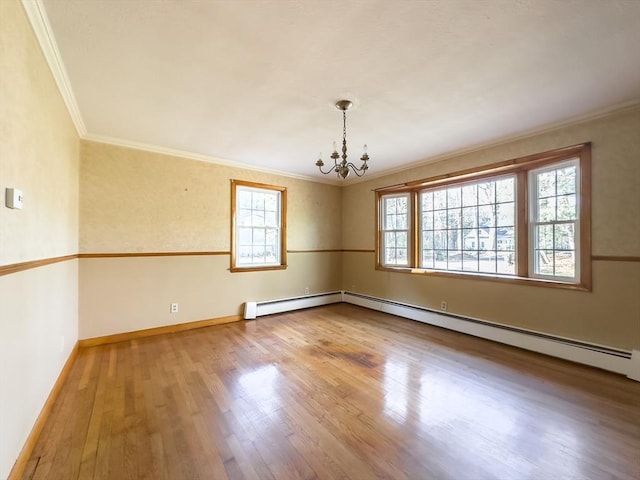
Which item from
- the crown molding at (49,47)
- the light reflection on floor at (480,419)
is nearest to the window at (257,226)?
the crown molding at (49,47)

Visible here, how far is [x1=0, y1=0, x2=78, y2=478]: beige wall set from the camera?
4.40 ft

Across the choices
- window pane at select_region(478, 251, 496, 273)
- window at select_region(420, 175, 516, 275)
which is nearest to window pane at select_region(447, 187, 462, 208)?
window at select_region(420, 175, 516, 275)

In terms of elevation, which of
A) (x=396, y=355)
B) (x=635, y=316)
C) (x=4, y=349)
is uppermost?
(x=4, y=349)

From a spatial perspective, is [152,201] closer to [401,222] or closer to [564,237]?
[401,222]

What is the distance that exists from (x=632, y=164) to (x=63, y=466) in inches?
190

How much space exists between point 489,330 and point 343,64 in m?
3.45

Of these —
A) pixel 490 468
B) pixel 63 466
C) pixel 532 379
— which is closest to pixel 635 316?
pixel 532 379

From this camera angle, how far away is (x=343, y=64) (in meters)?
1.96

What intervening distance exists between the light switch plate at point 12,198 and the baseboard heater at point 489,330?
322 cm

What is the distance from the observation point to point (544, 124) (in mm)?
2963

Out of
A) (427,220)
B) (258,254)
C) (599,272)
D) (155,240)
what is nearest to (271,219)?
(258,254)

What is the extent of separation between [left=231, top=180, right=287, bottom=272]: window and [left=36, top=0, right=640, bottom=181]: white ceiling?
4.73ft

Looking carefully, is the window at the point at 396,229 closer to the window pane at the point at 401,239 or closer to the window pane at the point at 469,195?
the window pane at the point at 401,239

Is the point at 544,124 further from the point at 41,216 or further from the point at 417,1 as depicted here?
the point at 41,216
